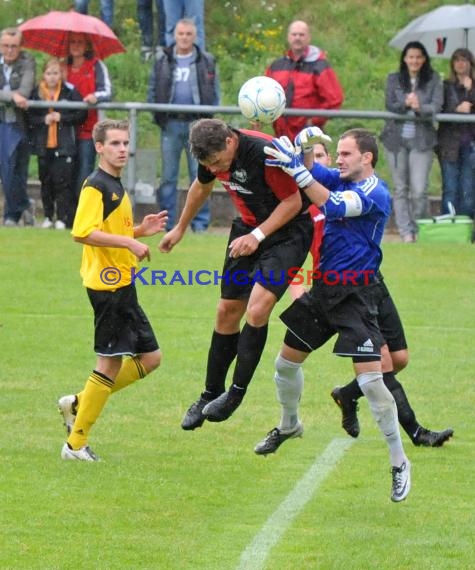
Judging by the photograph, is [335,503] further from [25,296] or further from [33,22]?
[33,22]

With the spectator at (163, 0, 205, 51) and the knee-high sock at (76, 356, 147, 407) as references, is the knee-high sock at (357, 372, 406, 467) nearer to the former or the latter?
the knee-high sock at (76, 356, 147, 407)

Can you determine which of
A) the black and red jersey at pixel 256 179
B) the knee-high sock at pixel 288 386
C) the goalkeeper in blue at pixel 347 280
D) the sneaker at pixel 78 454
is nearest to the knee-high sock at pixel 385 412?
the goalkeeper in blue at pixel 347 280

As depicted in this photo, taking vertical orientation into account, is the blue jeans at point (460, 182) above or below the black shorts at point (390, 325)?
above

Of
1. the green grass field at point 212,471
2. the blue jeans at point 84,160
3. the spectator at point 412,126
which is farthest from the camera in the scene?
the blue jeans at point 84,160

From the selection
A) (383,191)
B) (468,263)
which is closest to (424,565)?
(383,191)

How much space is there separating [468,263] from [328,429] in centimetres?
695

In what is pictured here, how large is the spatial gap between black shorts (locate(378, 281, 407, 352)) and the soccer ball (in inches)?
51.2

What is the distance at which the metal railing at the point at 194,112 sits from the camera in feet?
54.4

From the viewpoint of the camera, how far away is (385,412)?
7574 millimetres

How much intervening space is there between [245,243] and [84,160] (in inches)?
347

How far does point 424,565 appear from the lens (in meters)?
6.57

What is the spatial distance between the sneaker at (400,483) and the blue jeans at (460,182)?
9469mm

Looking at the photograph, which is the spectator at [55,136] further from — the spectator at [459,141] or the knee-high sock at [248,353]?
the knee-high sock at [248,353]

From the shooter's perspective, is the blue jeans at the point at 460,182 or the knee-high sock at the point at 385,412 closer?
the knee-high sock at the point at 385,412
